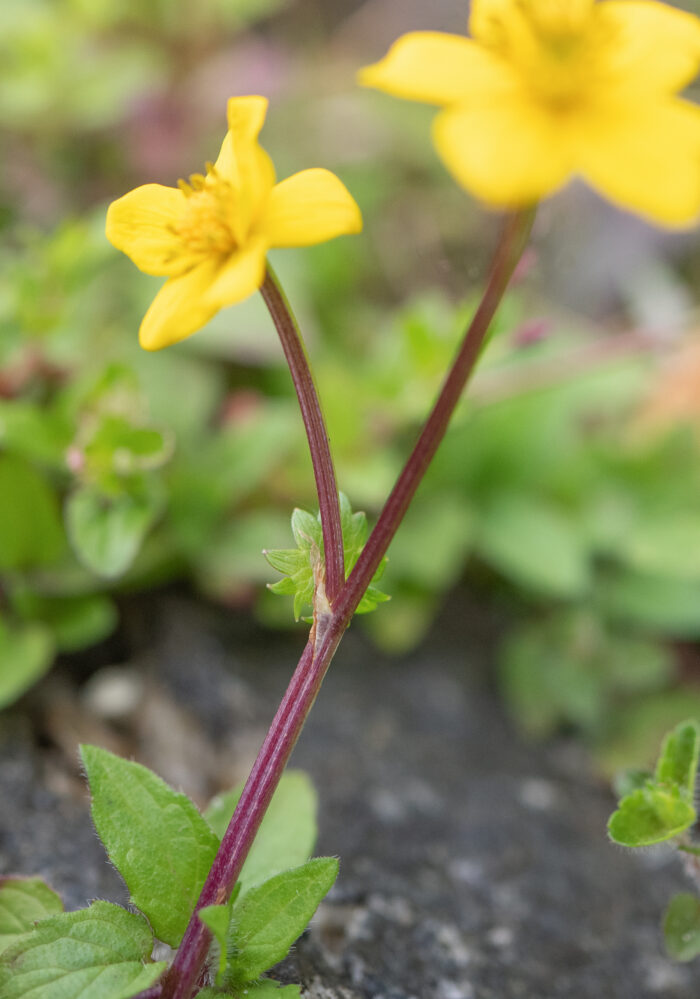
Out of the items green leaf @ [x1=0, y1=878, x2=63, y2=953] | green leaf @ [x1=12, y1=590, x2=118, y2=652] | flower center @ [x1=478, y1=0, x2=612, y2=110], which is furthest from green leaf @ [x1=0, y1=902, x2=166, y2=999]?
flower center @ [x1=478, y1=0, x2=612, y2=110]

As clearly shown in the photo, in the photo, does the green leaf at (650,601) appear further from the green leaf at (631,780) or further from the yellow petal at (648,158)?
the yellow petal at (648,158)

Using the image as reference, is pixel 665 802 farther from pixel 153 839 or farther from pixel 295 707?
pixel 153 839

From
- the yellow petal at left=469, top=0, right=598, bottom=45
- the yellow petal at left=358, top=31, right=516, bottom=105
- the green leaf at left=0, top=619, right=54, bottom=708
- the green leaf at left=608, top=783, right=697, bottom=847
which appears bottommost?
the green leaf at left=0, top=619, right=54, bottom=708

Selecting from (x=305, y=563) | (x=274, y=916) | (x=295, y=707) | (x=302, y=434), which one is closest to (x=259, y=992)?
(x=274, y=916)

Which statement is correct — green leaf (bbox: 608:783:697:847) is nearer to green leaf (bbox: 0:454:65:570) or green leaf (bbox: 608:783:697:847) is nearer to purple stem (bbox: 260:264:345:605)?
purple stem (bbox: 260:264:345:605)

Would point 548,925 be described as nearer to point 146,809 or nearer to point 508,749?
point 508,749
